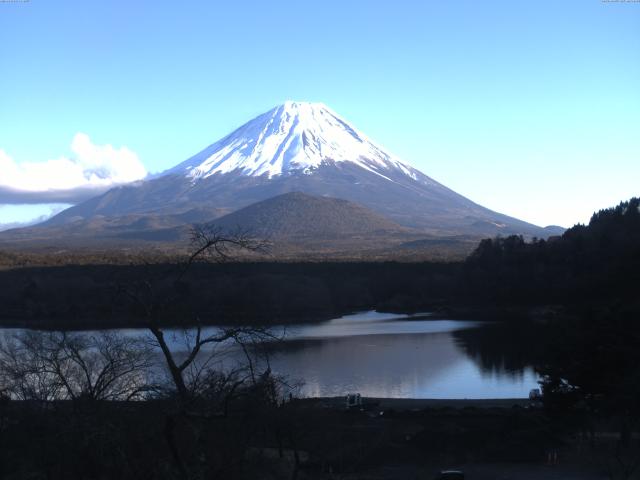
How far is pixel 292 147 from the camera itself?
12712cm

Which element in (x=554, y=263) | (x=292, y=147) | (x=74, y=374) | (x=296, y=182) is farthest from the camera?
(x=292, y=147)

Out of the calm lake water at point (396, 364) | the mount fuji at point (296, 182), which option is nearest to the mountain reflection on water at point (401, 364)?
the calm lake water at point (396, 364)

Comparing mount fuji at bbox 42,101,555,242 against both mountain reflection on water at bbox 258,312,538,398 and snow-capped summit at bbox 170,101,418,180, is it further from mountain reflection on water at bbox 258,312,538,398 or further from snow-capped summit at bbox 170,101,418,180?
mountain reflection on water at bbox 258,312,538,398

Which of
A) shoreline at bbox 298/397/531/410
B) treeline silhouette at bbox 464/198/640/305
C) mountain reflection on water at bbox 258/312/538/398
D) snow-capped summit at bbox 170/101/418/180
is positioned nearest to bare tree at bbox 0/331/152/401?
shoreline at bbox 298/397/531/410

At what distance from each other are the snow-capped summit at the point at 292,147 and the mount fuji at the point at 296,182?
15 cm

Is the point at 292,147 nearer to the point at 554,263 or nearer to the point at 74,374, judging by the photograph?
the point at 554,263

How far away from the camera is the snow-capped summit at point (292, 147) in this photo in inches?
4852

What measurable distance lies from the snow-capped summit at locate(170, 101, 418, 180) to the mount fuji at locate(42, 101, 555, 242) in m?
0.15

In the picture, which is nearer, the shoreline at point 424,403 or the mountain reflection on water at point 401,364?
the shoreline at point 424,403

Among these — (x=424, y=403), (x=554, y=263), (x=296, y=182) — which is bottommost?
(x=424, y=403)

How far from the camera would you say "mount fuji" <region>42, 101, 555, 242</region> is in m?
105

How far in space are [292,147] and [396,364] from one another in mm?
108446

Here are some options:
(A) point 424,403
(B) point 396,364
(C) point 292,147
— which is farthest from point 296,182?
(A) point 424,403

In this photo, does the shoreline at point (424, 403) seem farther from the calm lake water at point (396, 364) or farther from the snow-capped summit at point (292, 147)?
the snow-capped summit at point (292, 147)
